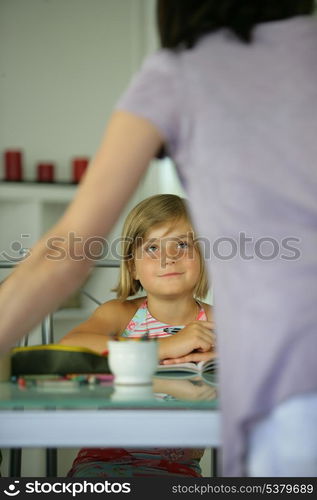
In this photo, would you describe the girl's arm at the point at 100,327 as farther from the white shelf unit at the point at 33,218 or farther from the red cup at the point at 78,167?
the red cup at the point at 78,167

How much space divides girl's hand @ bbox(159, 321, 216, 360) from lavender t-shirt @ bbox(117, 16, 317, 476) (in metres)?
0.85

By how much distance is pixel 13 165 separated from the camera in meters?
4.13

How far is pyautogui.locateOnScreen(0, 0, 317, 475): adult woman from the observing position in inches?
32.7

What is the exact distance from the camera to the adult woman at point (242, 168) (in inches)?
32.7

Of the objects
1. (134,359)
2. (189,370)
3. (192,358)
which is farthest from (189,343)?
(134,359)

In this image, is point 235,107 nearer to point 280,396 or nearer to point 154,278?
point 280,396

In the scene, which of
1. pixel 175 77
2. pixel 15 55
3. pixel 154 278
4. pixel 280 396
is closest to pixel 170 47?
pixel 175 77

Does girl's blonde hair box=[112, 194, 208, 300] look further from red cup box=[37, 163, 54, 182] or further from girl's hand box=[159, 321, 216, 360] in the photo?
red cup box=[37, 163, 54, 182]

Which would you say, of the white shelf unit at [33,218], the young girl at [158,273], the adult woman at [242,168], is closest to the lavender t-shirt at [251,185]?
the adult woman at [242,168]

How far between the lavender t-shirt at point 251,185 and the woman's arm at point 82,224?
1.1 inches

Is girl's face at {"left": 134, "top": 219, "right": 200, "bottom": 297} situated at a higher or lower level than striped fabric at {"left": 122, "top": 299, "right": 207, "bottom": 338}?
higher

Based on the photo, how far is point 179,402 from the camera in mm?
1094

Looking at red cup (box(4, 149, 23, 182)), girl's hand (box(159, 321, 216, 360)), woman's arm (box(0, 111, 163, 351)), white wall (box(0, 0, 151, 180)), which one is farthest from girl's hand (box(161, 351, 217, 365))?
white wall (box(0, 0, 151, 180))

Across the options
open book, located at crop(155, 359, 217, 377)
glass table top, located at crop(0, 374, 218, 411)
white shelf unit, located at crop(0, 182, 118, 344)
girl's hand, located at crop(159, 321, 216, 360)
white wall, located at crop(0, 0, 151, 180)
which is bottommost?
glass table top, located at crop(0, 374, 218, 411)
